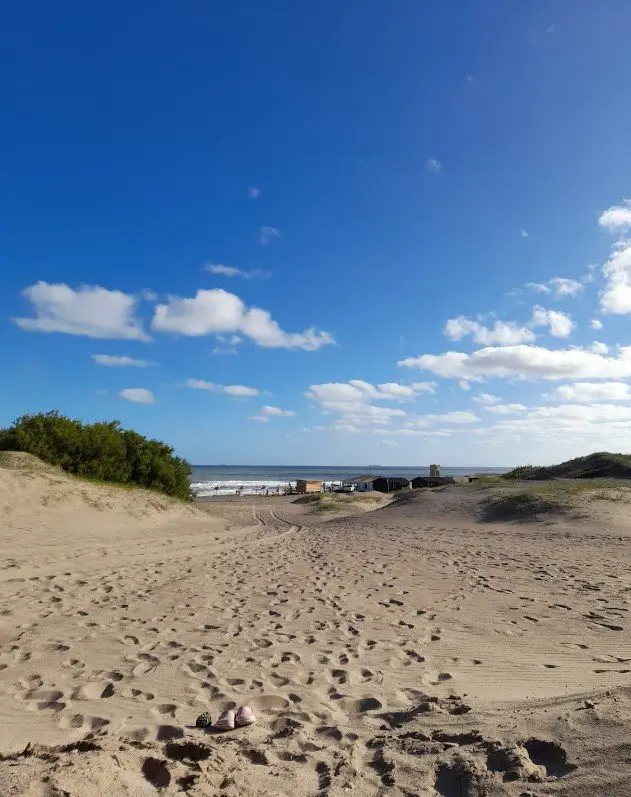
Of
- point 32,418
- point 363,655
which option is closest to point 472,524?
point 363,655

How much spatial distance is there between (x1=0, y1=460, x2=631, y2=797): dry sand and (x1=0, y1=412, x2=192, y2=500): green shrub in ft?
32.6

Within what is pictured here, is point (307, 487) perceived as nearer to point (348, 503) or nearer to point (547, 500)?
point (348, 503)

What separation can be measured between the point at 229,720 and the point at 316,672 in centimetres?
134

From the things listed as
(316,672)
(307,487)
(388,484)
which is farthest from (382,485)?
(316,672)

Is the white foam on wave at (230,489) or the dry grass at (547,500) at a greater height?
the dry grass at (547,500)

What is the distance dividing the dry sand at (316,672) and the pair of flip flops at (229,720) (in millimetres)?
86

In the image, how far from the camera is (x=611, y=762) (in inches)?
99.1

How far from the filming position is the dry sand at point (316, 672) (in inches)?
111

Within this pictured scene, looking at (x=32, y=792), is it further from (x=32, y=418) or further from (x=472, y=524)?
(x=32, y=418)

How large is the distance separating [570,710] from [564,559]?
9965 mm

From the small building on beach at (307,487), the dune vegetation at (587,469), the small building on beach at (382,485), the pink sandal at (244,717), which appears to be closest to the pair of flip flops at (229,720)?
the pink sandal at (244,717)

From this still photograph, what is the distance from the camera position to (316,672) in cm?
495

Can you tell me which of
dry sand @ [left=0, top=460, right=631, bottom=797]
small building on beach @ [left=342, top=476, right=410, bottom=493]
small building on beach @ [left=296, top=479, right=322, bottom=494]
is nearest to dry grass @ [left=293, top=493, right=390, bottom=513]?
small building on beach @ [left=342, top=476, right=410, bottom=493]

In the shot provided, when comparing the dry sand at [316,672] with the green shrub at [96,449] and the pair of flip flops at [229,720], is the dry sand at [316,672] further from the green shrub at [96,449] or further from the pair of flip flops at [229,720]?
the green shrub at [96,449]
